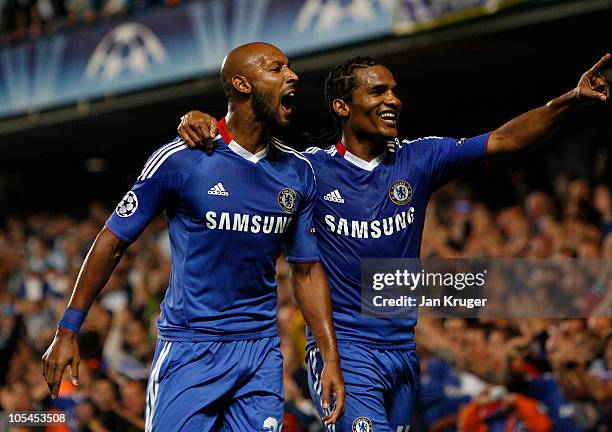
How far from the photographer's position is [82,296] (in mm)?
3904

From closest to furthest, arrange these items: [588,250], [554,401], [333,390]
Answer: [333,390], [554,401], [588,250]

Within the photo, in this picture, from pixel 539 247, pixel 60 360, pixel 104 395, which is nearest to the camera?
pixel 60 360

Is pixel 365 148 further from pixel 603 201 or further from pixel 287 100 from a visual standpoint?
pixel 603 201

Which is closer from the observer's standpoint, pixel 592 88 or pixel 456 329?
pixel 592 88

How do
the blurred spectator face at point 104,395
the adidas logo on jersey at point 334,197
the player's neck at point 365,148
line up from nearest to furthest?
the adidas logo on jersey at point 334,197 < the player's neck at point 365,148 < the blurred spectator face at point 104,395

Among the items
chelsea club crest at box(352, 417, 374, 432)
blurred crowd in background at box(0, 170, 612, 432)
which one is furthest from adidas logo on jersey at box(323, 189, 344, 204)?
blurred crowd in background at box(0, 170, 612, 432)

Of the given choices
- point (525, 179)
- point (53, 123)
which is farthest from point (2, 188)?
point (525, 179)

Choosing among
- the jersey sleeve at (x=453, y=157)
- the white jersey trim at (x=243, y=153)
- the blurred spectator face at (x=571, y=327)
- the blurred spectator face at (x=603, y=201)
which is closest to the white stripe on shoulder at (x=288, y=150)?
the white jersey trim at (x=243, y=153)

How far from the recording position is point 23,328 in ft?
37.4

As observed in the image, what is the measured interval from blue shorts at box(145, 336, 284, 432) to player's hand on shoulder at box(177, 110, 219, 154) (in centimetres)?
76

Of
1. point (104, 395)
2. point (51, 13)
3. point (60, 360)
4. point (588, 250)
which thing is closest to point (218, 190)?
point (60, 360)

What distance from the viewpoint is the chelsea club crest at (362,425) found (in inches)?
169

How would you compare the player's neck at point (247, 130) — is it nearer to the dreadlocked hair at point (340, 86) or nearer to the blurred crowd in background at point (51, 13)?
the dreadlocked hair at point (340, 86)

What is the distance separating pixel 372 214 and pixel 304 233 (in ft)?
1.33
